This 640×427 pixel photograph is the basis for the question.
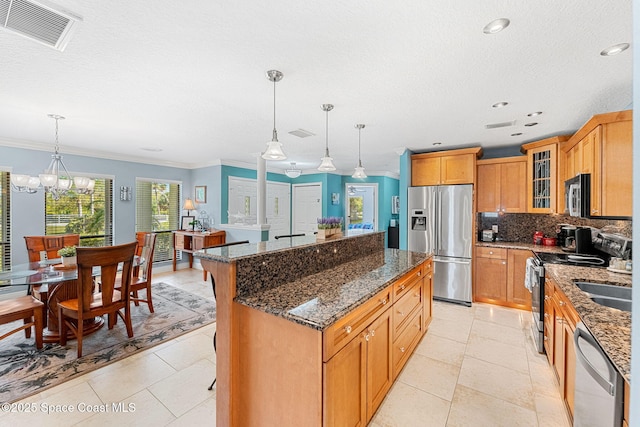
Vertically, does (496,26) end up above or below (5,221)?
above

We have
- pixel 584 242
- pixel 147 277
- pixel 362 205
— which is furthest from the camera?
pixel 362 205

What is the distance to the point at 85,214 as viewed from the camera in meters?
5.17

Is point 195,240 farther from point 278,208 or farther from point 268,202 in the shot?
point 278,208

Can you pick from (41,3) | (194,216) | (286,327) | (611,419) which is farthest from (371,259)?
(194,216)

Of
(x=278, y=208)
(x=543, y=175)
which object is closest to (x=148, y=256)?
(x=278, y=208)

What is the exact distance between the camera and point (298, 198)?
7754 millimetres

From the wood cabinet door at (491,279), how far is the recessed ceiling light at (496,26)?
3417 mm

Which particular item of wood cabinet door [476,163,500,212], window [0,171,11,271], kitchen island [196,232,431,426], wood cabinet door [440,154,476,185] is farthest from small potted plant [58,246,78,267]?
wood cabinet door [476,163,500,212]

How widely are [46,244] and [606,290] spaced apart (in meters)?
6.18

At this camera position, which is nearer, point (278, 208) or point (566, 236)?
point (566, 236)

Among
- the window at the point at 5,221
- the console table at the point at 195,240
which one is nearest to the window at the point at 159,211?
the console table at the point at 195,240

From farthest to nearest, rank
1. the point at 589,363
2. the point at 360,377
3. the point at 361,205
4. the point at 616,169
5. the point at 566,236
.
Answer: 1. the point at 361,205
2. the point at 566,236
3. the point at 616,169
4. the point at 360,377
5. the point at 589,363

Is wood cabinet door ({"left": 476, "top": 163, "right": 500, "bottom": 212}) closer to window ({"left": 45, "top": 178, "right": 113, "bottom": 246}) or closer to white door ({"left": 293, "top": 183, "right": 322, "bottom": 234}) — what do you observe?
white door ({"left": 293, "top": 183, "right": 322, "bottom": 234})

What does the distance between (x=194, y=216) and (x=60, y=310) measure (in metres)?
3.78
